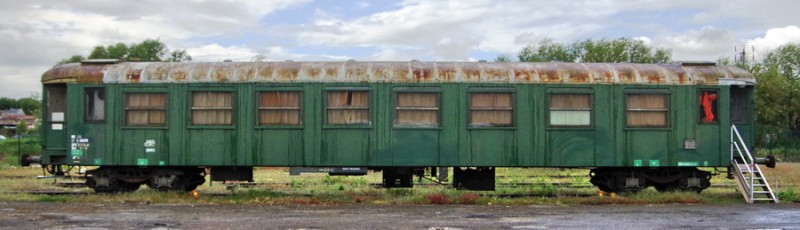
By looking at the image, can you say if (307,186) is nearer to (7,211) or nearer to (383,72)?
(383,72)

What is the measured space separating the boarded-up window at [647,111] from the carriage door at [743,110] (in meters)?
1.42

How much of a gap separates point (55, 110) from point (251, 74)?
398 centimetres

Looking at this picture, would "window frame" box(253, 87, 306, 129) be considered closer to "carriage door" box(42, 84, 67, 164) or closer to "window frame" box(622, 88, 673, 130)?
"carriage door" box(42, 84, 67, 164)

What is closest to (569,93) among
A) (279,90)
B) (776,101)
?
(279,90)

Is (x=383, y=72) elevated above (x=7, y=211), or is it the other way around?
(x=383, y=72)

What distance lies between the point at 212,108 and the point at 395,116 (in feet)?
11.4

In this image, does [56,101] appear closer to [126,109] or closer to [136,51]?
[126,109]

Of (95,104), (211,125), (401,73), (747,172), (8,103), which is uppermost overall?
(8,103)

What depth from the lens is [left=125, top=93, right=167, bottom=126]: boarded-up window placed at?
1492 cm

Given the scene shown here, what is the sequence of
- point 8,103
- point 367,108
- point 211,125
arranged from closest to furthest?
point 367,108 < point 211,125 < point 8,103

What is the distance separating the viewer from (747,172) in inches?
582

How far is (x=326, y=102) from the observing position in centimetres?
1469

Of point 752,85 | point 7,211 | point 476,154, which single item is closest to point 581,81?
point 476,154

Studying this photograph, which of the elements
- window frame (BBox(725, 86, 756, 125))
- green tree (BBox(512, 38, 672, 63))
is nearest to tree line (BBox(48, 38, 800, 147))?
green tree (BBox(512, 38, 672, 63))
